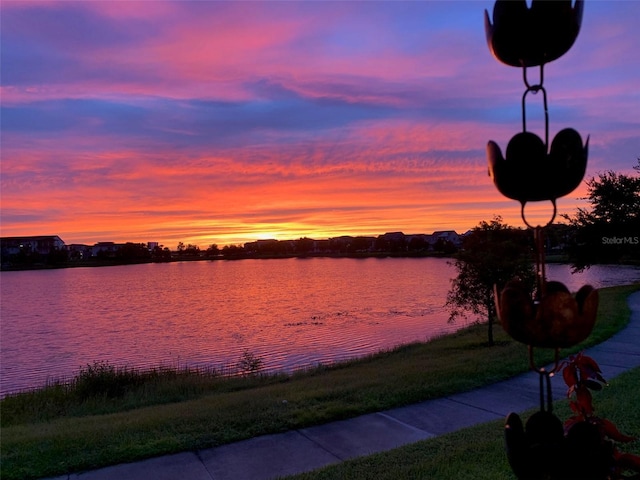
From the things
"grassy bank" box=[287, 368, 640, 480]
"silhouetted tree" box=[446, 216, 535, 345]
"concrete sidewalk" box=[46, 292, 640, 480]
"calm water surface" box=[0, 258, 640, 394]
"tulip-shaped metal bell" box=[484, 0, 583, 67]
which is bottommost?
"calm water surface" box=[0, 258, 640, 394]

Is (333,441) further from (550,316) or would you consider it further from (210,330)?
(210,330)

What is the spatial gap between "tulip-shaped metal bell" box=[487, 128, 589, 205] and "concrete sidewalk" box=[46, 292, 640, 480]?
14.4ft

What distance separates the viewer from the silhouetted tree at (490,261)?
13758 millimetres

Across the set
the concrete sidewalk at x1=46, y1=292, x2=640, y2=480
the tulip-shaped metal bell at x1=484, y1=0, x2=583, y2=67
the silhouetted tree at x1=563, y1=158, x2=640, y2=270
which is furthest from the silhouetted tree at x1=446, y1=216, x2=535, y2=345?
the silhouetted tree at x1=563, y1=158, x2=640, y2=270

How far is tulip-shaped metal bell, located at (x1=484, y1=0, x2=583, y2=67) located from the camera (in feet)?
6.03

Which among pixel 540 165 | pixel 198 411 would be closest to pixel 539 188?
pixel 540 165

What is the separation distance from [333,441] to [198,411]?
2530 mm

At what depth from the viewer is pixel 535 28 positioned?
1.87 meters

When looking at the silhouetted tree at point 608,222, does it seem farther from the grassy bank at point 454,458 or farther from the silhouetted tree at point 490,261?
the grassy bank at point 454,458

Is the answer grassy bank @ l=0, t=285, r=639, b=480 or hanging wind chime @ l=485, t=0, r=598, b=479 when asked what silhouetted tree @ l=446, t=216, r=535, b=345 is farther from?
hanging wind chime @ l=485, t=0, r=598, b=479

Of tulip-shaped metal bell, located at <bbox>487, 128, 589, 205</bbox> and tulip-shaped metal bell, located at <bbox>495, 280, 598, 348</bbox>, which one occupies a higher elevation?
tulip-shaped metal bell, located at <bbox>487, 128, 589, 205</bbox>

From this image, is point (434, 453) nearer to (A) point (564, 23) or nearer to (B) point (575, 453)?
(B) point (575, 453)

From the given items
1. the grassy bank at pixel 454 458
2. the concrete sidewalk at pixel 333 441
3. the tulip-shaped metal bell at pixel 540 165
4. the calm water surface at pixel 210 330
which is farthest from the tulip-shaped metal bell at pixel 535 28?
the calm water surface at pixel 210 330

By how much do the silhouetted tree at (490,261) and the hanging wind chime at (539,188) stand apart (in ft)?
40.5
